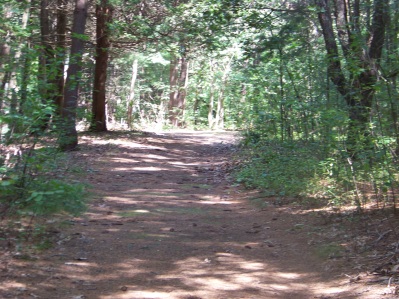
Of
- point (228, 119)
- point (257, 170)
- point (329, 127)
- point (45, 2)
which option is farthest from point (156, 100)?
point (329, 127)

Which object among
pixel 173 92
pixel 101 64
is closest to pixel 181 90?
pixel 173 92

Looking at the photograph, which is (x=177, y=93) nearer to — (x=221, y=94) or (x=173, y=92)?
(x=173, y=92)

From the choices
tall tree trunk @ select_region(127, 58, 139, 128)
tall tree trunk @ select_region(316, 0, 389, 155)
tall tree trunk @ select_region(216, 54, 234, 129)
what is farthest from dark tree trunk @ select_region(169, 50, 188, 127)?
tall tree trunk @ select_region(316, 0, 389, 155)

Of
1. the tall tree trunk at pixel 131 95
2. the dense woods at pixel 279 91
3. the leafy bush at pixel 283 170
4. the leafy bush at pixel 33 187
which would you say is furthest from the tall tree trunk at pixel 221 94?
the leafy bush at pixel 33 187

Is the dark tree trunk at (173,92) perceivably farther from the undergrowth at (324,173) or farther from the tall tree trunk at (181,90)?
the undergrowth at (324,173)

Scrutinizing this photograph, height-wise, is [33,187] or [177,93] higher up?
[177,93]

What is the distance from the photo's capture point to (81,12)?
47.9ft

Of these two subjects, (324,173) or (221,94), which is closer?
(324,173)

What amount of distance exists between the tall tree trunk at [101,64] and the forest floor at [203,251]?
9665 millimetres

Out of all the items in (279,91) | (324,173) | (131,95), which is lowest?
(324,173)

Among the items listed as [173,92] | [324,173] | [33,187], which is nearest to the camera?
[33,187]

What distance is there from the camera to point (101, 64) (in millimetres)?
19906

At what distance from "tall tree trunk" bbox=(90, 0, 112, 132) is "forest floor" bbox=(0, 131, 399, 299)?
9.66 metres

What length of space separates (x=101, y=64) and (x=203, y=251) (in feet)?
48.1
